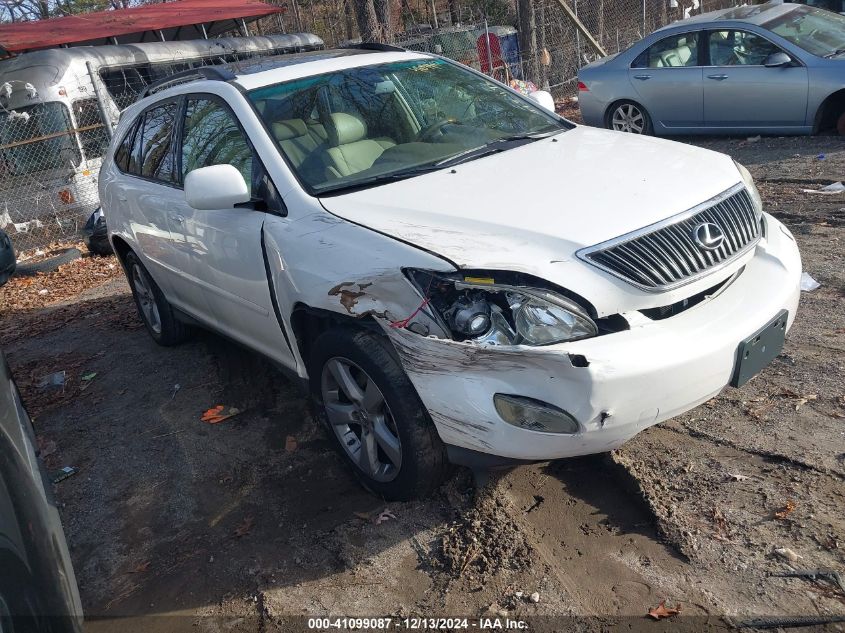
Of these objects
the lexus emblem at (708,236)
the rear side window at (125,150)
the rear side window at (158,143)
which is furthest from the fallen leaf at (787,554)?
the rear side window at (125,150)

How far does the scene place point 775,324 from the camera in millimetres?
3074

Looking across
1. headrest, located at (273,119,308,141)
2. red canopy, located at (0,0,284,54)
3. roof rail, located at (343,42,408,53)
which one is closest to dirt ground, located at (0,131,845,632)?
headrest, located at (273,119,308,141)

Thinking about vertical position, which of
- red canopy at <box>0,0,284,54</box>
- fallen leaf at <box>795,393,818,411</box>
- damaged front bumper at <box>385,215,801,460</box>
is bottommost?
fallen leaf at <box>795,393,818,411</box>

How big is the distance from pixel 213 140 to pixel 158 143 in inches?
36.0

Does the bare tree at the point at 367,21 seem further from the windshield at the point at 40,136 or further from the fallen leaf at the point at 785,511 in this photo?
the fallen leaf at the point at 785,511

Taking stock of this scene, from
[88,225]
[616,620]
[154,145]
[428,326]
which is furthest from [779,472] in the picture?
[88,225]

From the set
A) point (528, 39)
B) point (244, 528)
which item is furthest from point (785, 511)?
point (528, 39)

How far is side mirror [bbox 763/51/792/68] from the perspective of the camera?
8.60 meters

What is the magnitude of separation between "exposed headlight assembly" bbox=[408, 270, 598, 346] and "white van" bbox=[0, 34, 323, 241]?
1011 cm

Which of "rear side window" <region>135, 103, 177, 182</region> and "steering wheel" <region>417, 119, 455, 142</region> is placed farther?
"rear side window" <region>135, 103, 177, 182</region>

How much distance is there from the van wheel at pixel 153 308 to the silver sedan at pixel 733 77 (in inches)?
272

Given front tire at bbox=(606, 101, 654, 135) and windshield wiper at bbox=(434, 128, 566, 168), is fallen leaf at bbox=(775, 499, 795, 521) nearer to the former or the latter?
windshield wiper at bbox=(434, 128, 566, 168)

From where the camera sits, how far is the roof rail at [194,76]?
4332 millimetres

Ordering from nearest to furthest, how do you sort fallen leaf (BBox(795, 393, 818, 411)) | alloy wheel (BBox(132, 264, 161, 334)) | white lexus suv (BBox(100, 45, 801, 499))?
white lexus suv (BBox(100, 45, 801, 499))
fallen leaf (BBox(795, 393, 818, 411))
alloy wheel (BBox(132, 264, 161, 334))
